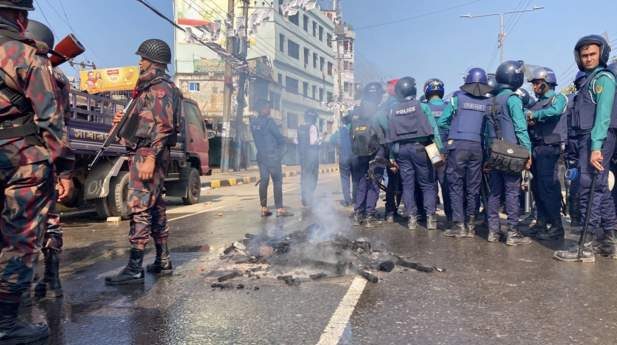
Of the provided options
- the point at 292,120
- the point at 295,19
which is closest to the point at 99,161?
the point at 292,120

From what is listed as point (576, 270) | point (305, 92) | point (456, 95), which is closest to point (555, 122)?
point (456, 95)

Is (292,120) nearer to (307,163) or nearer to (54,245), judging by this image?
(307,163)

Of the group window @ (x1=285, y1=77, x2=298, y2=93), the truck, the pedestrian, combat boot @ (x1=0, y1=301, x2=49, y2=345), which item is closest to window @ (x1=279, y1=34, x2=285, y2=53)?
window @ (x1=285, y1=77, x2=298, y2=93)

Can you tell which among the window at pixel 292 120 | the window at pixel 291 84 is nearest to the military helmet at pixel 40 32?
the window at pixel 291 84

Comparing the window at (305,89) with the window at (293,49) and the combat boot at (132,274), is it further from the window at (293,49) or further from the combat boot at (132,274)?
the combat boot at (132,274)

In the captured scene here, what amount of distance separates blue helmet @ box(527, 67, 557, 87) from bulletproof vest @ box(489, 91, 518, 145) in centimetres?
69

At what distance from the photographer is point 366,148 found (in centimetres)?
710

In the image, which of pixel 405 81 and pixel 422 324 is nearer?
pixel 422 324

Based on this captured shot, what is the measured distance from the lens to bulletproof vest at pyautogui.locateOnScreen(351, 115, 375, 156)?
7.07 meters

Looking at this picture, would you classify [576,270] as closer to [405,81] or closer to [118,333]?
[405,81]

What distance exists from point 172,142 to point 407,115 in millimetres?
3516

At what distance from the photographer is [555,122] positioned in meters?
5.91

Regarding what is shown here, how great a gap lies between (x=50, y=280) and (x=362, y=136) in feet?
15.2

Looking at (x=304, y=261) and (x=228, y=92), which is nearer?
(x=304, y=261)
